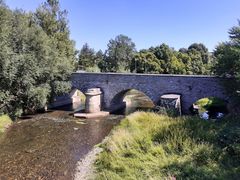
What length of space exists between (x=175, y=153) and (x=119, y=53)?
49.6m

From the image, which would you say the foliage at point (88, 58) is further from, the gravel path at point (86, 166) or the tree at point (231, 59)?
the gravel path at point (86, 166)

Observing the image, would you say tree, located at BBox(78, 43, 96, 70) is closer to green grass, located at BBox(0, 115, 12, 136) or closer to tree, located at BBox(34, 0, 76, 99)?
tree, located at BBox(34, 0, 76, 99)

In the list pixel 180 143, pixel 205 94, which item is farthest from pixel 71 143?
pixel 205 94

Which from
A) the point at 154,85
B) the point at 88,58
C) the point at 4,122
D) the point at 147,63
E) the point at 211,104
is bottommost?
the point at 4,122

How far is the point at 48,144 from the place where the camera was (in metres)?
14.3

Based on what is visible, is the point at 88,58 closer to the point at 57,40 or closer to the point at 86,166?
the point at 57,40

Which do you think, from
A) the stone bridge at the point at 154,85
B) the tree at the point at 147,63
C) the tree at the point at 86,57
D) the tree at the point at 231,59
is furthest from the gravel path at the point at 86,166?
the tree at the point at 86,57

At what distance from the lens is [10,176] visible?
1020cm

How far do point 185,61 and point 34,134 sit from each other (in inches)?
1536

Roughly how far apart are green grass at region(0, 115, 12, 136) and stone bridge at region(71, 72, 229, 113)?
29.7 feet

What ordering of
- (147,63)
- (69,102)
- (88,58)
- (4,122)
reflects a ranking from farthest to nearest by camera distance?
(88,58)
(147,63)
(69,102)
(4,122)

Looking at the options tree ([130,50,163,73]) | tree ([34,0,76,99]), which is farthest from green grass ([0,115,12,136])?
tree ([130,50,163,73])

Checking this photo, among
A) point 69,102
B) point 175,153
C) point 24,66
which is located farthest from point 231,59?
point 69,102

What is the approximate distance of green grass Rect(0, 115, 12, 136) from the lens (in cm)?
1682
